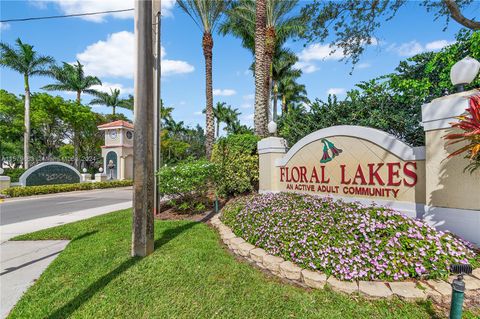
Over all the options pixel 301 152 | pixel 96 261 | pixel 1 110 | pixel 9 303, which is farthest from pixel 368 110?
pixel 1 110

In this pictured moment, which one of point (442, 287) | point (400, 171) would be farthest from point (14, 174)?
point (442, 287)

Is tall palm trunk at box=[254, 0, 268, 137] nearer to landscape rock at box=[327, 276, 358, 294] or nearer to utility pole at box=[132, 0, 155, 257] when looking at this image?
utility pole at box=[132, 0, 155, 257]

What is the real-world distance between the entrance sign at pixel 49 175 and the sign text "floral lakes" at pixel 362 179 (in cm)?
1939

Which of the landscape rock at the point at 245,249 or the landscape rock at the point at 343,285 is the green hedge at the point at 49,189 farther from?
the landscape rock at the point at 343,285

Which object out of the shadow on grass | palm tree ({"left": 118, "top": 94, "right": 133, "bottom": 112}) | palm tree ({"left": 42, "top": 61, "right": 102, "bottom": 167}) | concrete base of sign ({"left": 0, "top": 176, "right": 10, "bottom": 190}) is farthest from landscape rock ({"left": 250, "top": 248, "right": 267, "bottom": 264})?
palm tree ({"left": 118, "top": 94, "right": 133, "bottom": 112})

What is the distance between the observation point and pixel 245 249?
4262mm

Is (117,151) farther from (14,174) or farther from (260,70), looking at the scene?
(260,70)

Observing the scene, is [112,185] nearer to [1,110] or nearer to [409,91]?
[1,110]

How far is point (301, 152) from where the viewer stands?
6.39 metres

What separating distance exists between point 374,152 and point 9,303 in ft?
20.8

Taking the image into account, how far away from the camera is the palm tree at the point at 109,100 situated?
108 feet

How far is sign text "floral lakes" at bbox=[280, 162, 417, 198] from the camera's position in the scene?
4445 millimetres

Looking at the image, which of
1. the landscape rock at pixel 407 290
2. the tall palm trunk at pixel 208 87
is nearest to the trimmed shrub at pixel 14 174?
the tall palm trunk at pixel 208 87

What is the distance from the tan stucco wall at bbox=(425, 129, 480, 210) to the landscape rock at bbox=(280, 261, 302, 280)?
8.51ft
